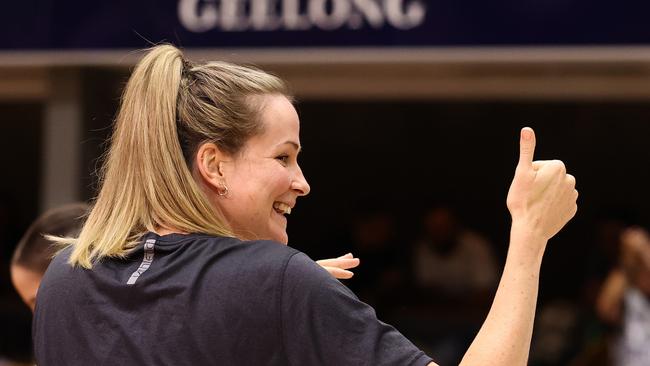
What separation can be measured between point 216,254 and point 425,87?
6095 millimetres

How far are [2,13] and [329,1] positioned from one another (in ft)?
6.24

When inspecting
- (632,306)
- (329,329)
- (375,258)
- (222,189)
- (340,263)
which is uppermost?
(222,189)

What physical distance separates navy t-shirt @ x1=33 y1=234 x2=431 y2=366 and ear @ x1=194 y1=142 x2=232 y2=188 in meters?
0.10

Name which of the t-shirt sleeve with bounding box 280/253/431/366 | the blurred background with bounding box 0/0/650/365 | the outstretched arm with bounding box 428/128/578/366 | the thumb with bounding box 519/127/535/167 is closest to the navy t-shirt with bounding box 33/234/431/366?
the t-shirt sleeve with bounding box 280/253/431/366

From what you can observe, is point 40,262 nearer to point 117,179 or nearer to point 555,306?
point 117,179

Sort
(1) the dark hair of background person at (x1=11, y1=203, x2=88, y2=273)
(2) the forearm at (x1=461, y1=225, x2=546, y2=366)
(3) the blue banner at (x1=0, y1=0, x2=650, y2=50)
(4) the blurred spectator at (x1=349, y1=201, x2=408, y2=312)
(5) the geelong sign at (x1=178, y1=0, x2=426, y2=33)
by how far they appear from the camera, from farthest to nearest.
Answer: (4) the blurred spectator at (x1=349, y1=201, x2=408, y2=312) < (5) the geelong sign at (x1=178, y1=0, x2=426, y2=33) < (3) the blue banner at (x1=0, y1=0, x2=650, y2=50) < (1) the dark hair of background person at (x1=11, y1=203, x2=88, y2=273) < (2) the forearm at (x1=461, y1=225, x2=546, y2=366)

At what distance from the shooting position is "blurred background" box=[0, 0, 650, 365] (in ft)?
20.1

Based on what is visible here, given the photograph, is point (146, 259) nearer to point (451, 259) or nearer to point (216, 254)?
point (216, 254)

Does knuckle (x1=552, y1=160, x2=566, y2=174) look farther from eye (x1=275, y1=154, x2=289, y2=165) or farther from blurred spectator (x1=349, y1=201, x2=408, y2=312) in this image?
blurred spectator (x1=349, y1=201, x2=408, y2=312)

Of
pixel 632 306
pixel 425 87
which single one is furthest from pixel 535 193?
pixel 425 87

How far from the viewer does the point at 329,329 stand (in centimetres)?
166

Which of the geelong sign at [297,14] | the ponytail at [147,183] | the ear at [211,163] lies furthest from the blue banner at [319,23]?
the ear at [211,163]

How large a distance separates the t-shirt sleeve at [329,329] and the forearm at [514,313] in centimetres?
9

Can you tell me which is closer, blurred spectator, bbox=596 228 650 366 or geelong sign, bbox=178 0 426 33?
blurred spectator, bbox=596 228 650 366
